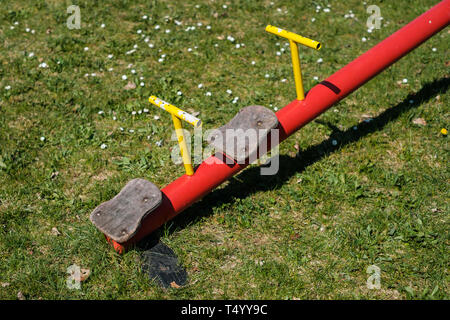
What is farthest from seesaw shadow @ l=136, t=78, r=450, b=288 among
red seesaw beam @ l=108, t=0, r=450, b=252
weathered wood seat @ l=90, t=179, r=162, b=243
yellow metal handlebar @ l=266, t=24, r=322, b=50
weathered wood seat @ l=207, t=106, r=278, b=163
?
yellow metal handlebar @ l=266, t=24, r=322, b=50

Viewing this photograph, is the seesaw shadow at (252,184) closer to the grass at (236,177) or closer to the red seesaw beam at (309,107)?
the grass at (236,177)

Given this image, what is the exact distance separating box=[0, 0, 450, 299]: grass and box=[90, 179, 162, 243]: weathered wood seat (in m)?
0.44

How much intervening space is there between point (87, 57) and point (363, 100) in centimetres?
332

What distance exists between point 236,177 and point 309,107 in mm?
958

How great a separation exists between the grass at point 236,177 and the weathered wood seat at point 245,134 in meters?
0.70

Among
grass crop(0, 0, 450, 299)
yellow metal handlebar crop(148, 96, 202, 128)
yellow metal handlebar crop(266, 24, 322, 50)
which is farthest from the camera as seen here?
grass crop(0, 0, 450, 299)

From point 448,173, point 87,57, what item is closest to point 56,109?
point 87,57

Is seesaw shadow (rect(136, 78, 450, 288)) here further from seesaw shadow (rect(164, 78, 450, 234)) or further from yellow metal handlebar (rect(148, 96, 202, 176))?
yellow metal handlebar (rect(148, 96, 202, 176))

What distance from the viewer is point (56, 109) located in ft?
16.6

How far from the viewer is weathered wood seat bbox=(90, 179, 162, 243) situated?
10.6 feet

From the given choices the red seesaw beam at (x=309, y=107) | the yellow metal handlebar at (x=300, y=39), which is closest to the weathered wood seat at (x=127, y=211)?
the red seesaw beam at (x=309, y=107)

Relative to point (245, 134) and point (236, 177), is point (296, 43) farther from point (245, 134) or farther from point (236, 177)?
point (236, 177)

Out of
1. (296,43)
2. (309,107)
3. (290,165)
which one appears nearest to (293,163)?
(290,165)
